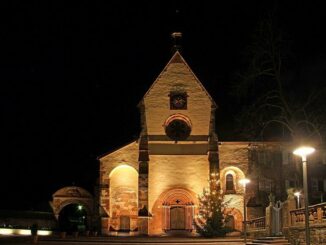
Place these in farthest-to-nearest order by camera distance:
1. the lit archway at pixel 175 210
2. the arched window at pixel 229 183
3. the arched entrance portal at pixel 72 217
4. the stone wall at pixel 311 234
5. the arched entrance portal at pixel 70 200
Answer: the arched entrance portal at pixel 72 217 → the arched entrance portal at pixel 70 200 → the arched window at pixel 229 183 → the lit archway at pixel 175 210 → the stone wall at pixel 311 234

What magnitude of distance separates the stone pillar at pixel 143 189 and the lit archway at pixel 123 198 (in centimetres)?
201

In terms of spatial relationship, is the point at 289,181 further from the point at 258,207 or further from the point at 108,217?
the point at 108,217

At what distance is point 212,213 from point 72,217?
61.1ft

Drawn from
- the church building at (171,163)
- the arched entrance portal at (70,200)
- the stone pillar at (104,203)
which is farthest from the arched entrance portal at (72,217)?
the church building at (171,163)

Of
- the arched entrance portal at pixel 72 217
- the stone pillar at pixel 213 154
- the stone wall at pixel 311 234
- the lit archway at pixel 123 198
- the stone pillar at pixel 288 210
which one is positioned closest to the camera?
the stone wall at pixel 311 234

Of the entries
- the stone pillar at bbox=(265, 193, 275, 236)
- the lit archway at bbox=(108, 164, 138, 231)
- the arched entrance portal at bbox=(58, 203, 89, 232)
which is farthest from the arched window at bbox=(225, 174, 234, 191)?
the stone pillar at bbox=(265, 193, 275, 236)

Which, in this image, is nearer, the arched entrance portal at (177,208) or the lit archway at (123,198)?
the arched entrance portal at (177,208)

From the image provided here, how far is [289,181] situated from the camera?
172 feet

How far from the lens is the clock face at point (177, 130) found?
51.5 metres

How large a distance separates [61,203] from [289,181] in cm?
2082

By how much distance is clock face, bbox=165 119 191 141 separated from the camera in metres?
51.5

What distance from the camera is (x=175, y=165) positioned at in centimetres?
5066

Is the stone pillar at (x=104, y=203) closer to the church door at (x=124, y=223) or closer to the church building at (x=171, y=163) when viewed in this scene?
the church building at (x=171, y=163)

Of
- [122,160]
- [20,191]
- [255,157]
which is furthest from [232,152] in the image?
[20,191]
